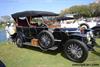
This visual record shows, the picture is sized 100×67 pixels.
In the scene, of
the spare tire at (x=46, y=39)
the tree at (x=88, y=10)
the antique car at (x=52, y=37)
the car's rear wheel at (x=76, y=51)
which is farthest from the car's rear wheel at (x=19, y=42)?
the tree at (x=88, y=10)

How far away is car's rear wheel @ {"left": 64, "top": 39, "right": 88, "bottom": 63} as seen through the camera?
6.11 meters

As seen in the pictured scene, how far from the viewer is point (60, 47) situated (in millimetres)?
7852

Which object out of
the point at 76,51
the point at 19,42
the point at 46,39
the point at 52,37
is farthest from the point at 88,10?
the point at 76,51

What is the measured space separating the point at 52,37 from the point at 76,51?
4.23 ft

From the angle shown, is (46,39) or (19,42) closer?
(46,39)

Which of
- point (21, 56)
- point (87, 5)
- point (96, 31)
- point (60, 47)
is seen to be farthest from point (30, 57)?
point (87, 5)

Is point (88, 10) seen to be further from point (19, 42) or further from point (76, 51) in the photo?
point (76, 51)

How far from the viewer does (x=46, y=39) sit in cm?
740

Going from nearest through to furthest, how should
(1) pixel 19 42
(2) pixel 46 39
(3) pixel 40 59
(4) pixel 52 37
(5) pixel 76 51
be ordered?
(5) pixel 76 51 → (3) pixel 40 59 → (4) pixel 52 37 → (2) pixel 46 39 → (1) pixel 19 42

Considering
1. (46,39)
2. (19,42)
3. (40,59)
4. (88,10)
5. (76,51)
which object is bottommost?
(88,10)

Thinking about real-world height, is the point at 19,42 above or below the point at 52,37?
below

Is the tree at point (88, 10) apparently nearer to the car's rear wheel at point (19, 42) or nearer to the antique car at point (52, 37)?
the antique car at point (52, 37)

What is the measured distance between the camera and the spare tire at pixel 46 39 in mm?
7139

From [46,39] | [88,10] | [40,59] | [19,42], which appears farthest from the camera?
[88,10]
